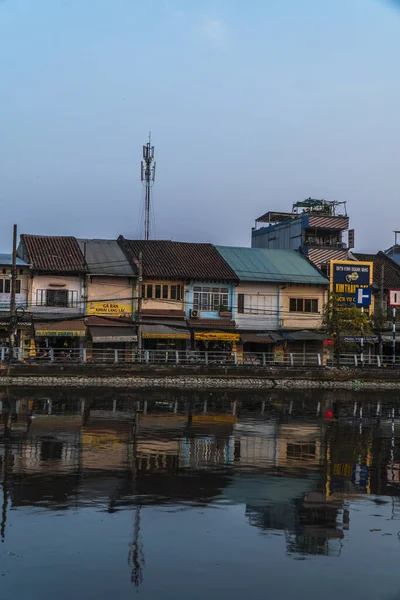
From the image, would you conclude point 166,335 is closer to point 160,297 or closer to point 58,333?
point 160,297

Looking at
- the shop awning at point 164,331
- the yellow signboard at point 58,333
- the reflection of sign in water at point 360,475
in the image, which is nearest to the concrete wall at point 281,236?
the shop awning at point 164,331

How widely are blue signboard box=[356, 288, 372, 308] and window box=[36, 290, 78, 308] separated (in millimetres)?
19186

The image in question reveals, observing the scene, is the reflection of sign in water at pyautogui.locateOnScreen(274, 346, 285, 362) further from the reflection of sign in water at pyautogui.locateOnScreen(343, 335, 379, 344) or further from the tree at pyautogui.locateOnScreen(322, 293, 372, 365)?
the reflection of sign in water at pyautogui.locateOnScreen(343, 335, 379, 344)

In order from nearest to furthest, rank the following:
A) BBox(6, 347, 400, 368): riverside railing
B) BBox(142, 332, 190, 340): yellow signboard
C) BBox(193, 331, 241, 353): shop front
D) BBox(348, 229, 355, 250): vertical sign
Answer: BBox(6, 347, 400, 368): riverside railing → BBox(142, 332, 190, 340): yellow signboard → BBox(193, 331, 241, 353): shop front → BBox(348, 229, 355, 250): vertical sign

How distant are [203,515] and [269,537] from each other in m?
Result: 1.49

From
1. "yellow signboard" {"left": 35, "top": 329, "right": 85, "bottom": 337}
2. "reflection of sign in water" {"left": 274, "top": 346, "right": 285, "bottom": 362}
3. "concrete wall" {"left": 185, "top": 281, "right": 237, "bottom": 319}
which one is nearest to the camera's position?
"yellow signboard" {"left": 35, "top": 329, "right": 85, "bottom": 337}

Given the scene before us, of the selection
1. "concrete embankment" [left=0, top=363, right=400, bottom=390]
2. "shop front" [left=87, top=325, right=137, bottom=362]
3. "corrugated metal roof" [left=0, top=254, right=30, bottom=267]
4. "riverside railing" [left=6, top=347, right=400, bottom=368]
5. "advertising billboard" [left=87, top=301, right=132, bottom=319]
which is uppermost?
"corrugated metal roof" [left=0, top=254, right=30, bottom=267]

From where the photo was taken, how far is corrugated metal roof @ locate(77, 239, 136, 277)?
168 feet

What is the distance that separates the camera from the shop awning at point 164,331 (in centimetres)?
4962

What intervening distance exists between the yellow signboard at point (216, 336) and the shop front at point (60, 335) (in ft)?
24.8

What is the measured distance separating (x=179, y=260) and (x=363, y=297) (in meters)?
12.9

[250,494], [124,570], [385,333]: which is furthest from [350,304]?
[124,570]

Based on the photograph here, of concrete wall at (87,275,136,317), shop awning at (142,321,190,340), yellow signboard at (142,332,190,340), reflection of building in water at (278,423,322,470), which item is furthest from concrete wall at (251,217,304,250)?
reflection of building in water at (278,423,322,470)

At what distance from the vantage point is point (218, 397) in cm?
3856
